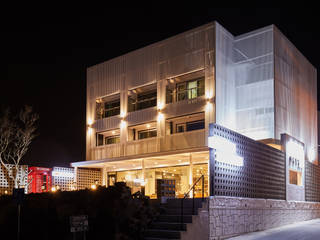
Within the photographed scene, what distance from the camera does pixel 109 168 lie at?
31.4 metres

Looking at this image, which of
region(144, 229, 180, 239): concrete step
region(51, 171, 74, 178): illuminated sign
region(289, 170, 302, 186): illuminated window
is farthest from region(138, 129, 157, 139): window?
region(144, 229, 180, 239): concrete step

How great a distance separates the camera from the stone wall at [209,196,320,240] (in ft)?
46.3

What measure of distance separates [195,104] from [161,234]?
12.8 metres

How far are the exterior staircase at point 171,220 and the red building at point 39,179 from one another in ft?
57.1

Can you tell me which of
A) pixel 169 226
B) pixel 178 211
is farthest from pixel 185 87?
pixel 169 226

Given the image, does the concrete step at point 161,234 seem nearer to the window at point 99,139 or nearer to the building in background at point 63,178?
the building in background at point 63,178

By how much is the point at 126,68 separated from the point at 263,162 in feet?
45.6

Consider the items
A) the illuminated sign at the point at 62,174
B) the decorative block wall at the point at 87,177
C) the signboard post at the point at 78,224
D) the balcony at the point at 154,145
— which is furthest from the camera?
the decorative block wall at the point at 87,177

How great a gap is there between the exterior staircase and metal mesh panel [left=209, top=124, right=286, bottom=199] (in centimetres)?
117

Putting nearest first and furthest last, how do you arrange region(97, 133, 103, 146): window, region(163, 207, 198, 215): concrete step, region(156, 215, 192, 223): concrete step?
region(156, 215, 192, 223): concrete step → region(163, 207, 198, 215): concrete step → region(97, 133, 103, 146): window

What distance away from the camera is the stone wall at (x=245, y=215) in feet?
46.3

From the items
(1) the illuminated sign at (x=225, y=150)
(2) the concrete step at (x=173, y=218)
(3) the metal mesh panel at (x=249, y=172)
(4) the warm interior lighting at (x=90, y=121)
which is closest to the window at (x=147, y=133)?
(4) the warm interior lighting at (x=90, y=121)

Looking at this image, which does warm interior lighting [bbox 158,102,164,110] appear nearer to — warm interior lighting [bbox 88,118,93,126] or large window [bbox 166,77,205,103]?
large window [bbox 166,77,205,103]

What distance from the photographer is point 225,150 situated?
49.1 feet
